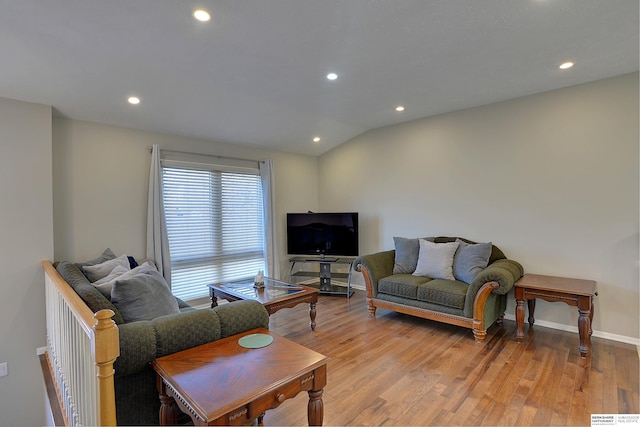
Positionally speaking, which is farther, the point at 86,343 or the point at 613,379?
the point at 613,379

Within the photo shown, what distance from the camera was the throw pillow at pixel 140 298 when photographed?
1.98m

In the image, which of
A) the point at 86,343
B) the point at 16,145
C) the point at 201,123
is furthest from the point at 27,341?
the point at 201,123

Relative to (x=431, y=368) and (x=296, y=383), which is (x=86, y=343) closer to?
(x=296, y=383)

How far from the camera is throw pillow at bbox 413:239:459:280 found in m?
3.85

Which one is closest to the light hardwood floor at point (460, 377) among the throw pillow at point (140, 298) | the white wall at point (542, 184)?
the white wall at point (542, 184)

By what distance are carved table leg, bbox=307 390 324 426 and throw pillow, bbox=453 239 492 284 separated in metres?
2.60

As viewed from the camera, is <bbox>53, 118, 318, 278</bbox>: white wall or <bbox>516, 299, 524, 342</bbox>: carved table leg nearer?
<bbox>516, 299, 524, 342</bbox>: carved table leg

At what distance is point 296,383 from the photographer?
5.10ft

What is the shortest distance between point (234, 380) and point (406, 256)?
10.6 ft

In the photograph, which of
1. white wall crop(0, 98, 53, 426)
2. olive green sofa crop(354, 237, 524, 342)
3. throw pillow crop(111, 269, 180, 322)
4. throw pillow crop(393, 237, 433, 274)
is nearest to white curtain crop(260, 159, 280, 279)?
olive green sofa crop(354, 237, 524, 342)

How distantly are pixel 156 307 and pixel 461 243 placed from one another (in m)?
3.52

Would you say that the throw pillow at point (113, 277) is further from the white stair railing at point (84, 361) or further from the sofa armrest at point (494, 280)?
the sofa armrest at point (494, 280)

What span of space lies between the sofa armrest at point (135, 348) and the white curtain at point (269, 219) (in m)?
3.42

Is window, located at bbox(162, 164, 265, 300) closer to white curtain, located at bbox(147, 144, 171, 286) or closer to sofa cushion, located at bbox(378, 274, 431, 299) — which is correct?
white curtain, located at bbox(147, 144, 171, 286)
